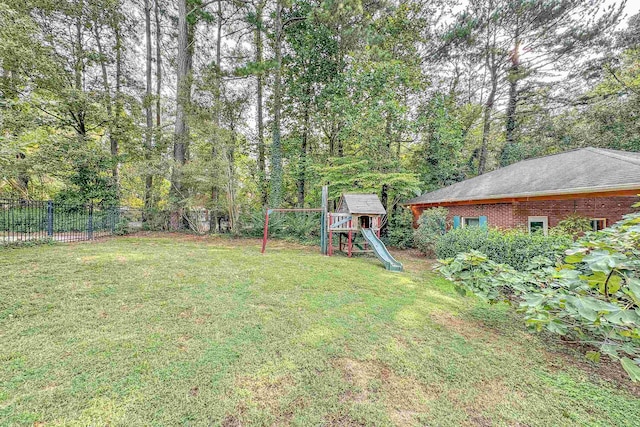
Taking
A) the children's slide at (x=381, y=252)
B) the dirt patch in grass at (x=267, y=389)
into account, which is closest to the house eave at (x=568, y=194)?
the children's slide at (x=381, y=252)

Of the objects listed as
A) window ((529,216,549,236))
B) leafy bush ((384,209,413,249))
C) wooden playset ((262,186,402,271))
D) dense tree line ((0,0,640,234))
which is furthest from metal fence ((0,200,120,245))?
window ((529,216,549,236))

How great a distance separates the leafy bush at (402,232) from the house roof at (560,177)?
151 centimetres

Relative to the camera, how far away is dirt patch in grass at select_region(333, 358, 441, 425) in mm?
1814

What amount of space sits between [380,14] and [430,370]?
14.4 meters

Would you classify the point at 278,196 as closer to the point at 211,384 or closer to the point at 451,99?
the point at 451,99

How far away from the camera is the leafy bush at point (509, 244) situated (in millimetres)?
4668

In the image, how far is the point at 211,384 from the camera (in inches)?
77.0

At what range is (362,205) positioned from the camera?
8.13 metres

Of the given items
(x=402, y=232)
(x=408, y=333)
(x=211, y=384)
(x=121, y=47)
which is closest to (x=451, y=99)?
(x=402, y=232)

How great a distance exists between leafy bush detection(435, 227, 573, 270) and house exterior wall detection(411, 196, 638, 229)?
1.78 m

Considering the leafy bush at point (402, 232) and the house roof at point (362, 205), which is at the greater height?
the house roof at point (362, 205)

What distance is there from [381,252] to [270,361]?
16.9ft

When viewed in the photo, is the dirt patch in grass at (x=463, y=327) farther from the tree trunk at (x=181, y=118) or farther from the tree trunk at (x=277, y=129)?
the tree trunk at (x=181, y=118)

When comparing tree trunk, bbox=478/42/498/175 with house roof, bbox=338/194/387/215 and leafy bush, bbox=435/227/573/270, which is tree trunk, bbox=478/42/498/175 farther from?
leafy bush, bbox=435/227/573/270
